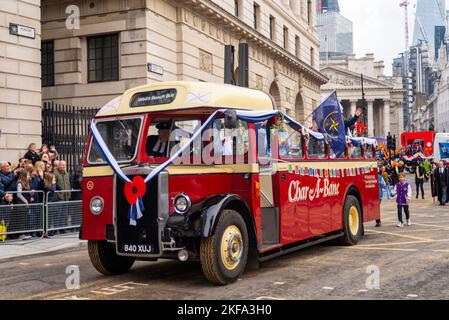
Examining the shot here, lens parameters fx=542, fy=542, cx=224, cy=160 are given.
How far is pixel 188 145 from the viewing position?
25.1ft

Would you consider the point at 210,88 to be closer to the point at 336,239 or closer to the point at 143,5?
the point at 336,239

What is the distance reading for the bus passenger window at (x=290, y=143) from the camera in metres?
9.09

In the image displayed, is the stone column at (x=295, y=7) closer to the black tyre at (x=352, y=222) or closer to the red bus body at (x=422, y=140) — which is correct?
the red bus body at (x=422, y=140)

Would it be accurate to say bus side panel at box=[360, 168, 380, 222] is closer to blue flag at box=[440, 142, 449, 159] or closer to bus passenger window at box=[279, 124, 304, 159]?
bus passenger window at box=[279, 124, 304, 159]

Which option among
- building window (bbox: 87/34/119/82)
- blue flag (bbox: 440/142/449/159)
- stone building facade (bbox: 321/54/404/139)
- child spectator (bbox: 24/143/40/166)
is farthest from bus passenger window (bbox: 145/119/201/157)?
stone building facade (bbox: 321/54/404/139)

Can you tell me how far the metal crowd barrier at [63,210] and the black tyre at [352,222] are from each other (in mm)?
7260

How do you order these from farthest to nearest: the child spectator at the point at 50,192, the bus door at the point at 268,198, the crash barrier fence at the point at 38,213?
1. the child spectator at the point at 50,192
2. the crash barrier fence at the point at 38,213
3. the bus door at the point at 268,198

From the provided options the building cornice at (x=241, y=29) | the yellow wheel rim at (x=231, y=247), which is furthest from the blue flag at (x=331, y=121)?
the building cornice at (x=241, y=29)

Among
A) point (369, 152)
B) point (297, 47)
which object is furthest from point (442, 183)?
point (297, 47)

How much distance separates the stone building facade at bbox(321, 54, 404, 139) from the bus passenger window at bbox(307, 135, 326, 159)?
9931cm

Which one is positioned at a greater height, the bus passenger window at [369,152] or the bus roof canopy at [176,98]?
the bus roof canopy at [176,98]

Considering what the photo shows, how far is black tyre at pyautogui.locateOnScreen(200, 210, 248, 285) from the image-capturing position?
7273 millimetres

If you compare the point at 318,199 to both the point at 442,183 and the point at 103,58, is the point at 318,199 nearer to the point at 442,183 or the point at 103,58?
the point at 442,183

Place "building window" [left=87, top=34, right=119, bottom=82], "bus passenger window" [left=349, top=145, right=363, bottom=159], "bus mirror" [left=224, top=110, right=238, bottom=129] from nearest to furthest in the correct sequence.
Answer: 1. "bus mirror" [left=224, top=110, right=238, bottom=129]
2. "bus passenger window" [left=349, top=145, right=363, bottom=159]
3. "building window" [left=87, top=34, right=119, bottom=82]
